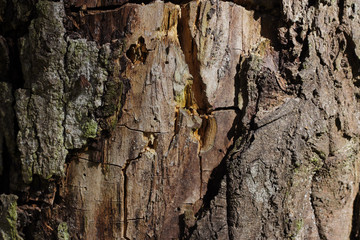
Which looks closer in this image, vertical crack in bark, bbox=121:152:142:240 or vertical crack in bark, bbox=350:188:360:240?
vertical crack in bark, bbox=121:152:142:240

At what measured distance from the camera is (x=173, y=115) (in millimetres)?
1244

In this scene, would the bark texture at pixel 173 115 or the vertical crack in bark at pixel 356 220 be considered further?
the vertical crack in bark at pixel 356 220

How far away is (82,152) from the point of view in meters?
1.27

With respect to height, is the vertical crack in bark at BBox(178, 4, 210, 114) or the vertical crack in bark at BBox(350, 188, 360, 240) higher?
the vertical crack in bark at BBox(178, 4, 210, 114)

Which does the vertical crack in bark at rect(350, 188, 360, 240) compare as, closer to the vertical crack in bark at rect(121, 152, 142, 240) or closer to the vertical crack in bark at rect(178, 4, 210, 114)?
the vertical crack in bark at rect(178, 4, 210, 114)

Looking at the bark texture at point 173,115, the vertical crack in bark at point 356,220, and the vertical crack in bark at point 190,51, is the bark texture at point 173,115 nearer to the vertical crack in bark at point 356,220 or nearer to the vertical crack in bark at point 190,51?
the vertical crack in bark at point 190,51

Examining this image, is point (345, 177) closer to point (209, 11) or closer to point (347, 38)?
point (347, 38)

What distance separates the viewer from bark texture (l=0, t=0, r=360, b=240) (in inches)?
48.2

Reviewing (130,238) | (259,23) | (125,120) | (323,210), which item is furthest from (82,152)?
(323,210)

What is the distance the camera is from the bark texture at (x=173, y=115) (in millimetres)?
1225

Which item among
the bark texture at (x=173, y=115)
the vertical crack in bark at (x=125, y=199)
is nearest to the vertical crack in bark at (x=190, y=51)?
the bark texture at (x=173, y=115)

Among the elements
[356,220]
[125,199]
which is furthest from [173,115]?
[356,220]

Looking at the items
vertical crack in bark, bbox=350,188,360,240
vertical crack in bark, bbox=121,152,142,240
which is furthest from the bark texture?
vertical crack in bark, bbox=350,188,360,240

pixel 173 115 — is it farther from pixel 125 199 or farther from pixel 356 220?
A: pixel 356 220
